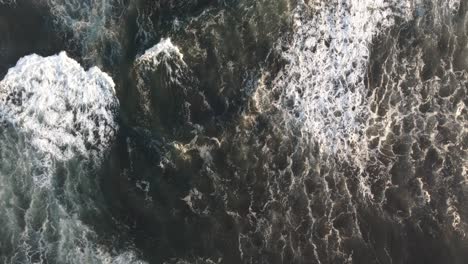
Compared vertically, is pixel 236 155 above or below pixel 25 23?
below

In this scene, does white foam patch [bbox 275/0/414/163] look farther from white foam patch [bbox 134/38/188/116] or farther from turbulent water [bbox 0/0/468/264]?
white foam patch [bbox 134/38/188/116]

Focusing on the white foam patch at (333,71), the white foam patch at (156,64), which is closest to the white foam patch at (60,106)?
the white foam patch at (156,64)

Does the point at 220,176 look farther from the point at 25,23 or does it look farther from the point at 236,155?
the point at 25,23

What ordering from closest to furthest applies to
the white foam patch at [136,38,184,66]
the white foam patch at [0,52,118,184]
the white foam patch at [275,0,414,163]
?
1. the white foam patch at [0,52,118,184]
2. the white foam patch at [136,38,184,66]
3. the white foam patch at [275,0,414,163]

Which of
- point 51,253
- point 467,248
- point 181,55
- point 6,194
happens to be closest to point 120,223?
point 51,253

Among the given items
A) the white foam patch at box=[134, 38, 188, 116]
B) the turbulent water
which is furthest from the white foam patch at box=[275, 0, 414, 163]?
the white foam patch at box=[134, 38, 188, 116]

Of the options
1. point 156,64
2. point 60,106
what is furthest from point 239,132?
point 60,106
